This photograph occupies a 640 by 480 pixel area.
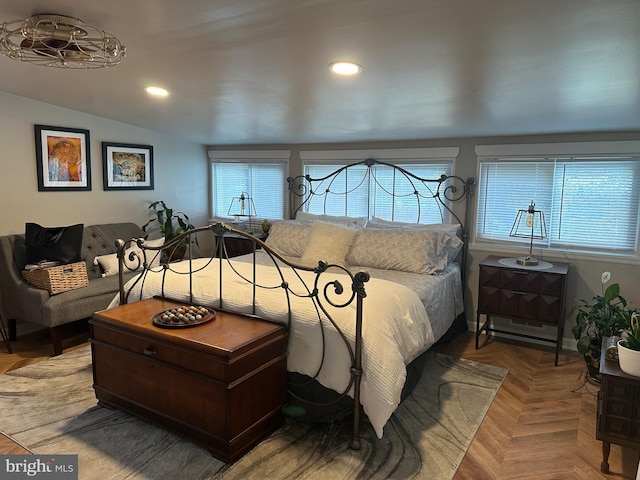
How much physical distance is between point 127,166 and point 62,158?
0.72 m

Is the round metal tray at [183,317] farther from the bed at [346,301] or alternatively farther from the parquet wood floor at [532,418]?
the parquet wood floor at [532,418]

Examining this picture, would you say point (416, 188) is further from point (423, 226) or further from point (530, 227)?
point (530, 227)

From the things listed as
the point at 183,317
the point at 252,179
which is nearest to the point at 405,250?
the point at 183,317

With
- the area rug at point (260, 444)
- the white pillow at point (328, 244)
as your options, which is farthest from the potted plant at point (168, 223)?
the area rug at point (260, 444)

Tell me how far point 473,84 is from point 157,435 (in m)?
2.68

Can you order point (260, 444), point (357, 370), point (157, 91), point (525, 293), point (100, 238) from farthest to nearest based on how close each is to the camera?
point (100, 238), point (525, 293), point (157, 91), point (260, 444), point (357, 370)

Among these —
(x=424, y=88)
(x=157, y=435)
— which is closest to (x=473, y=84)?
(x=424, y=88)

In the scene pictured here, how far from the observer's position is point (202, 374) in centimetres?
221

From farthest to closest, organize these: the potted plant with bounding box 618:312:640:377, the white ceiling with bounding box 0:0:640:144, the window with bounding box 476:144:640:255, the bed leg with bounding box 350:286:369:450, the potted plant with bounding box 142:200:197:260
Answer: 1. the potted plant with bounding box 142:200:197:260
2. the window with bounding box 476:144:640:255
3. the bed leg with bounding box 350:286:369:450
4. the potted plant with bounding box 618:312:640:377
5. the white ceiling with bounding box 0:0:640:144

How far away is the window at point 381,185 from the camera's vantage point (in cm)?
444

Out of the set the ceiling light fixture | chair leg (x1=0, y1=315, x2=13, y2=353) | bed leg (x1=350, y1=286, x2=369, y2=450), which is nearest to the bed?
bed leg (x1=350, y1=286, x2=369, y2=450)

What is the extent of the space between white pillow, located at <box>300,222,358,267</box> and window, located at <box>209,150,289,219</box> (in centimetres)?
156

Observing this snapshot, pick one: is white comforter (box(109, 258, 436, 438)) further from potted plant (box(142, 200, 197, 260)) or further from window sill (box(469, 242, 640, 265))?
potted plant (box(142, 200, 197, 260))

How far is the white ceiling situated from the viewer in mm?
1745
